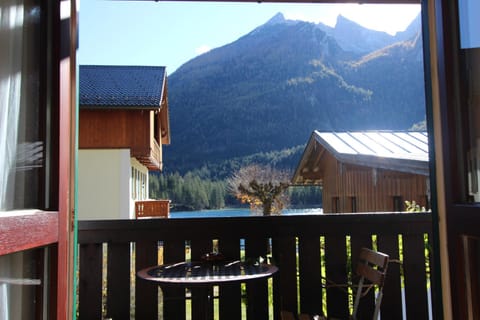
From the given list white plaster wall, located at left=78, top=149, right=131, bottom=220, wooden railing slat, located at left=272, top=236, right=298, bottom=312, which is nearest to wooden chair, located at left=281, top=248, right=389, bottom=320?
wooden railing slat, located at left=272, top=236, right=298, bottom=312

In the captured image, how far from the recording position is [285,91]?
731 inches

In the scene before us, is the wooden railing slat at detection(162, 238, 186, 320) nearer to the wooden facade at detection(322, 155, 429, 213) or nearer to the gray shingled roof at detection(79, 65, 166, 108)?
the wooden facade at detection(322, 155, 429, 213)

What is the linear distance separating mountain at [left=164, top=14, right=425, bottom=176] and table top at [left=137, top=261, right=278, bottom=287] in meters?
9.41

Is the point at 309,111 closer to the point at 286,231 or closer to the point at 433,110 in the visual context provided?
the point at 286,231

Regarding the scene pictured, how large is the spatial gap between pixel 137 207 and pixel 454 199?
1461cm

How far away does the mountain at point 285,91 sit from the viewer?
1417 cm

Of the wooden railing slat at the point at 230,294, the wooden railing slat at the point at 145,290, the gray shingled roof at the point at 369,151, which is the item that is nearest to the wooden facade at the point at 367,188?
the gray shingled roof at the point at 369,151

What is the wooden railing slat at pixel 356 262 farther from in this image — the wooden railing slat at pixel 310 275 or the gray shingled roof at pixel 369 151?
the gray shingled roof at pixel 369 151

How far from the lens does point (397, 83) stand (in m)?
14.7

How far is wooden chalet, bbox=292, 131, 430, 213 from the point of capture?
6.31 meters

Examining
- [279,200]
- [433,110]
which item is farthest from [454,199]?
[279,200]

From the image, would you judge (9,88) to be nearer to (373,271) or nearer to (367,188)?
(373,271)

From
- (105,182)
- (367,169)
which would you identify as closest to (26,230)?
(367,169)

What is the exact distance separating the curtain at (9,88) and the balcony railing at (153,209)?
41.3ft
